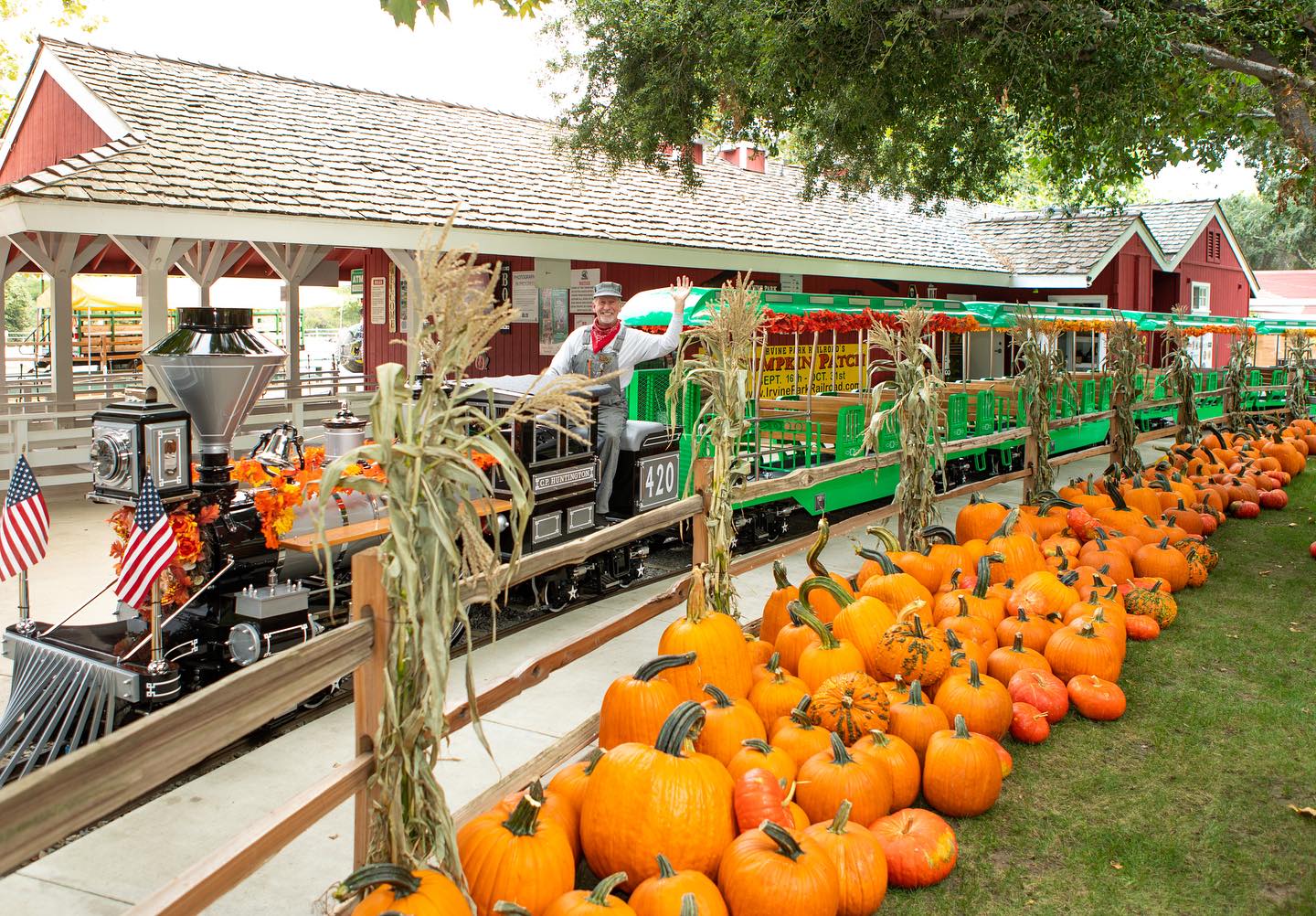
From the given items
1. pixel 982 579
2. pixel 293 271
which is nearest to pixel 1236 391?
pixel 982 579

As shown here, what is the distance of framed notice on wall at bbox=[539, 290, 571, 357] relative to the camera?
1519 centimetres

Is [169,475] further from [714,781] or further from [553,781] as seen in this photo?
[714,781]

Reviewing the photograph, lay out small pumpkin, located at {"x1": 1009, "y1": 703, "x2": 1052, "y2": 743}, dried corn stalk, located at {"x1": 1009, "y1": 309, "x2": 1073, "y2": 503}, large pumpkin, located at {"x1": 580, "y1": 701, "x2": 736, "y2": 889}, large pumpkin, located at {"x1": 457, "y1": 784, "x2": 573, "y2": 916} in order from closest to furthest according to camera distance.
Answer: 1. large pumpkin, located at {"x1": 457, "y1": 784, "x2": 573, "y2": 916}
2. large pumpkin, located at {"x1": 580, "y1": 701, "x2": 736, "y2": 889}
3. small pumpkin, located at {"x1": 1009, "y1": 703, "x2": 1052, "y2": 743}
4. dried corn stalk, located at {"x1": 1009, "y1": 309, "x2": 1073, "y2": 503}

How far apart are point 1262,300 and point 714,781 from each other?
5710cm

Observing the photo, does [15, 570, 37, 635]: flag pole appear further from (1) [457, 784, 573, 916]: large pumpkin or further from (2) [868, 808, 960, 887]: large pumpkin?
(2) [868, 808, 960, 887]: large pumpkin

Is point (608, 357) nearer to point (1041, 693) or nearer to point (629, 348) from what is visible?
point (629, 348)

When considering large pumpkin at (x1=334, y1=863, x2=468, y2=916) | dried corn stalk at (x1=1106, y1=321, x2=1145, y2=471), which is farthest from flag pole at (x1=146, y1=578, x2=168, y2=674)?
dried corn stalk at (x1=1106, y1=321, x2=1145, y2=471)

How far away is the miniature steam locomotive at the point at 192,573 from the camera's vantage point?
4879 millimetres

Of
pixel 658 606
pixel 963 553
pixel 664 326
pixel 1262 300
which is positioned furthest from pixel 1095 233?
pixel 1262 300

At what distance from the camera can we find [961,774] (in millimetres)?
4219

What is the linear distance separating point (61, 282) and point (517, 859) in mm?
14563

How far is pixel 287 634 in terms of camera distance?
5.50m

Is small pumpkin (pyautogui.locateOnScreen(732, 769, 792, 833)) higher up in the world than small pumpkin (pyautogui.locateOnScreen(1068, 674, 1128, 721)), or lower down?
higher up

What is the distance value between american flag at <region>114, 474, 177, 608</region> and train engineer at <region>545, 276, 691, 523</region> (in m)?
3.50
